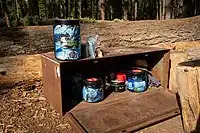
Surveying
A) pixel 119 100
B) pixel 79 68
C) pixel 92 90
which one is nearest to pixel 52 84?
pixel 92 90

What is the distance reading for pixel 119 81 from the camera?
86.5 inches

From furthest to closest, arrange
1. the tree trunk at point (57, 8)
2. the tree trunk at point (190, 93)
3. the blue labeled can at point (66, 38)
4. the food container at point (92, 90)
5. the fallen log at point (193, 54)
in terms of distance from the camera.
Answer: the tree trunk at point (57, 8), the fallen log at point (193, 54), the food container at point (92, 90), the blue labeled can at point (66, 38), the tree trunk at point (190, 93)

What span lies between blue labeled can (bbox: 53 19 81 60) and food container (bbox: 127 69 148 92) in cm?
69

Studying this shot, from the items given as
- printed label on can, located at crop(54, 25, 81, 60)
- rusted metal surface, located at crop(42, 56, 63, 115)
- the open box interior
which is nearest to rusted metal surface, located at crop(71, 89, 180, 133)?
the open box interior

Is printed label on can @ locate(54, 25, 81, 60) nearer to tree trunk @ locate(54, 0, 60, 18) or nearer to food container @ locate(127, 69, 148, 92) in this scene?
food container @ locate(127, 69, 148, 92)

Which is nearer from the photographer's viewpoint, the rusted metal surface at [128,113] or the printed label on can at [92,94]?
the rusted metal surface at [128,113]

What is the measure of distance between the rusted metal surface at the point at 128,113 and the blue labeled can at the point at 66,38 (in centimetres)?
45

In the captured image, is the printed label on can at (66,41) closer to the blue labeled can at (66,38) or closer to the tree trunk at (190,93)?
the blue labeled can at (66,38)

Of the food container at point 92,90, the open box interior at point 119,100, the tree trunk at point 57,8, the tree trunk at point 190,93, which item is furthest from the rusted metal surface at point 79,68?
the tree trunk at point 57,8

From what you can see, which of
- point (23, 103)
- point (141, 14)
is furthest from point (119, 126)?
point (141, 14)

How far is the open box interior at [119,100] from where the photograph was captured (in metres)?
1.65

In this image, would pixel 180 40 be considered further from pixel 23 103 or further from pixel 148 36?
pixel 23 103

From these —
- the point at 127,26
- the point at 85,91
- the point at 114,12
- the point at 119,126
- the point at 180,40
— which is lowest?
the point at 119,126

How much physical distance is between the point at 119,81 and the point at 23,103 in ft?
2.93
